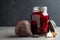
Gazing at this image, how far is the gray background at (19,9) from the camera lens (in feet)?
4.57

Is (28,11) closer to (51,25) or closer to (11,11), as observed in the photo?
(11,11)

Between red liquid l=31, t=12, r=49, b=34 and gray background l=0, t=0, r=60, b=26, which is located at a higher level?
gray background l=0, t=0, r=60, b=26

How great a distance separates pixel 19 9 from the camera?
140 centimetres

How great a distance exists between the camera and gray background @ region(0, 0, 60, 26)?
1.39 metres

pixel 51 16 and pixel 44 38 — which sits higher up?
pixel 51 16

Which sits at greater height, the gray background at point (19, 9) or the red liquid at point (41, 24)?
the gray background at point (19, 9)

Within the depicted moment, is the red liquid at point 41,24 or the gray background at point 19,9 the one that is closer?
the red liquid at point 41,24

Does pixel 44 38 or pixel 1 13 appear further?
pixel 1 13

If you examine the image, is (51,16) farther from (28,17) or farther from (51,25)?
(51,25)

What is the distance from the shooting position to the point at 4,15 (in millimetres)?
1399

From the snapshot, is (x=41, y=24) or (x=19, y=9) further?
(x=19, y=9)

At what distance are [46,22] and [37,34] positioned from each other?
0.28 ft

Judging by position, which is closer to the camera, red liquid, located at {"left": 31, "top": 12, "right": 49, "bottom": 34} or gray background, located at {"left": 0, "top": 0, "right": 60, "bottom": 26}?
red liquid, located at {"left": 31, "top": 12, "right": 49, "bottom": 34}

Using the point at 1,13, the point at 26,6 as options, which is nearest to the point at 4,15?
the point at 1,13
